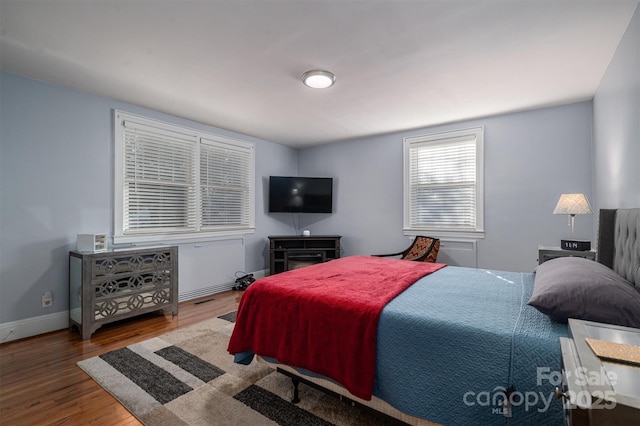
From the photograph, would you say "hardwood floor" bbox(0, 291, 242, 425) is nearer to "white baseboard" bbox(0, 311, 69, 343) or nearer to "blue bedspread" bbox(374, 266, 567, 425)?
"white baseboard" bbox(0, 311, 69, 343)

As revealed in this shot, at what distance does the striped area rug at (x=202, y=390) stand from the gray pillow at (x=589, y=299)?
111 centimetres

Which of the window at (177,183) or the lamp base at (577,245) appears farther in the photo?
the window at (177,183)

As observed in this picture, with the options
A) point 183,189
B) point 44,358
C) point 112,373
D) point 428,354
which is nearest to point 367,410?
point 428,354

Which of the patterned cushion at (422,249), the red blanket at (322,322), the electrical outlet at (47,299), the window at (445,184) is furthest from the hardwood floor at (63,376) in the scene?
the window at (445,184)

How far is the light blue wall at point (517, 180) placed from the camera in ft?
11.6

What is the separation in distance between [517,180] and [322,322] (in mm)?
3546

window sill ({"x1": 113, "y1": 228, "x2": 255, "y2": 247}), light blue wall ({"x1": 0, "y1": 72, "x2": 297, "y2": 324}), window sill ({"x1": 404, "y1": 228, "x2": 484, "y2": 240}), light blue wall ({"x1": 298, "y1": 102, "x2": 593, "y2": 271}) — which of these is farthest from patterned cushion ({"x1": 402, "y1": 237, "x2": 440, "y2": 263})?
light blue wall ({"x1": 0, "y1": 72, "x2": 297, "y2": 324})

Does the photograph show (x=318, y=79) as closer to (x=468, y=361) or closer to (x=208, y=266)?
(x=468, y=361)

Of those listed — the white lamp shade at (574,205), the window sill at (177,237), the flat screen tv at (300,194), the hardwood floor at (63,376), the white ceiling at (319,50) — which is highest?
the white ceiling at (319,50)

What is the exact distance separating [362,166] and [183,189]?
293 cm

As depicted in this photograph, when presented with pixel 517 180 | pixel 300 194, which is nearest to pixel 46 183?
pixel 300 194

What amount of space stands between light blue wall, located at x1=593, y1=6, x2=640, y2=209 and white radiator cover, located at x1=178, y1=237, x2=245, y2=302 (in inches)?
180

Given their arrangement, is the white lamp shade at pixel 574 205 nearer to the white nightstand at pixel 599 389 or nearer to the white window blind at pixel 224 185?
the white nightstand at pixel 599 389

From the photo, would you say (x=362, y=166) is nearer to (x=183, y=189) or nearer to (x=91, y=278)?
(x=183, y=189)
